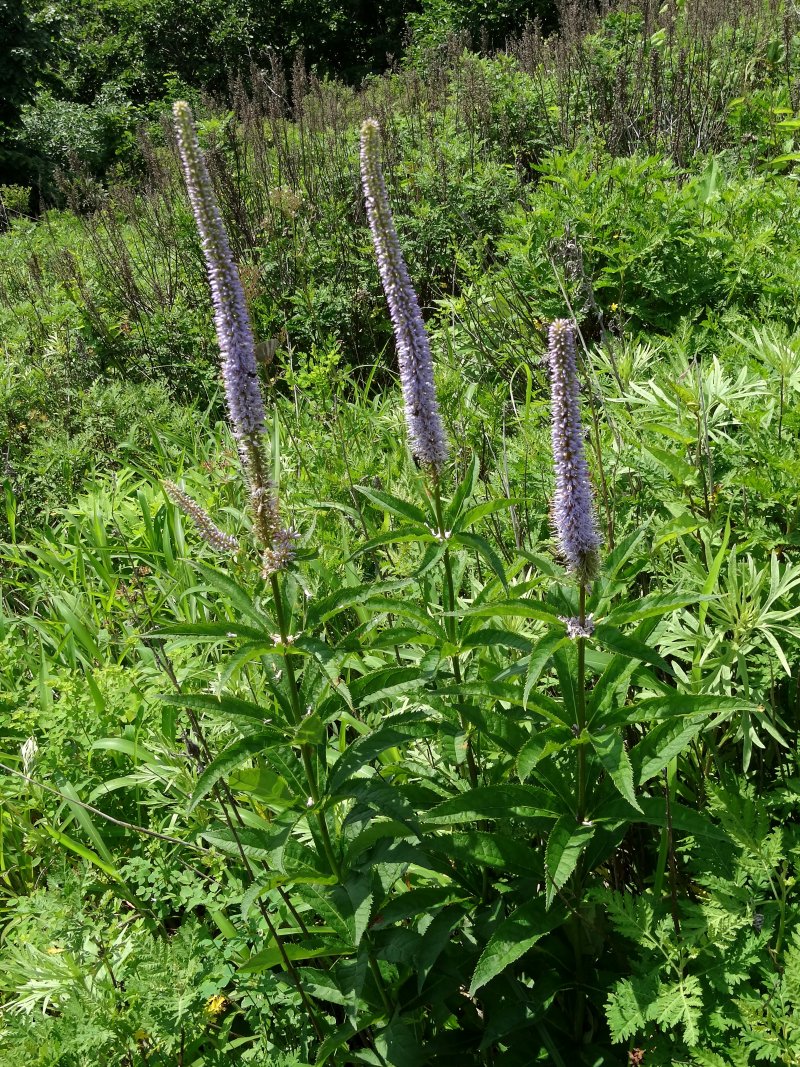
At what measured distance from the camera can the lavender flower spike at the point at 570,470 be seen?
5.09 ft

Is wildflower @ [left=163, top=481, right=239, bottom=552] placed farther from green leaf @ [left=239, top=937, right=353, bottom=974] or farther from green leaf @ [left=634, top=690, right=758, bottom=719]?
green leaf @ [left=634, top=690, right=758, bottom=719]

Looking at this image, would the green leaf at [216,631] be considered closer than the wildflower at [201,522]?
Yes

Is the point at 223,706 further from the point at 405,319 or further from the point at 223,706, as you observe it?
the point at 405,319

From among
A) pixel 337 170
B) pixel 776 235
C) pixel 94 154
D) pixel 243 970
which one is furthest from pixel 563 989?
pixel 94 154

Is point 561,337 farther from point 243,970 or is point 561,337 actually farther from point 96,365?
point 96,365

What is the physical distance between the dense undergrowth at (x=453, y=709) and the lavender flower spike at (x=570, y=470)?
0.09 meters

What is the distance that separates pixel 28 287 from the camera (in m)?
8.17

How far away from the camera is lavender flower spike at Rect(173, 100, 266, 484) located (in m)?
1.66

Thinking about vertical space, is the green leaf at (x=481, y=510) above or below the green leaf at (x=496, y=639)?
above

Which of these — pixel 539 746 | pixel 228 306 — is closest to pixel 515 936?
pixel 539 746

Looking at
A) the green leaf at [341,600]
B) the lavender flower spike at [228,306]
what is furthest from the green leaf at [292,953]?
the lavender flower spike at [228,306]

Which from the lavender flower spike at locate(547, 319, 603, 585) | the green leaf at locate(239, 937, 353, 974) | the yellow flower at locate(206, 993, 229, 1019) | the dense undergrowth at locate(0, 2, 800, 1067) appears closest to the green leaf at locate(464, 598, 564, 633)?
the dense undergrowth at locate(0, 2, 800, 1067)

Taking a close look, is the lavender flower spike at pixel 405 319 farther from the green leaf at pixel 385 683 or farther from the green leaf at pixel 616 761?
the green leaf at pixel 616 761

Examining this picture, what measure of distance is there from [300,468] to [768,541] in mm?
2310
